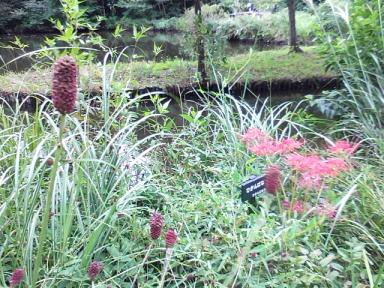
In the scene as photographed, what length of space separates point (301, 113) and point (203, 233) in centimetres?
168

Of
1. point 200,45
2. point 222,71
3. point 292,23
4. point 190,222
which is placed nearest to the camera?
point 190,222

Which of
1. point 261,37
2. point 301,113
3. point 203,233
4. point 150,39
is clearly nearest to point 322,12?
point 301,113

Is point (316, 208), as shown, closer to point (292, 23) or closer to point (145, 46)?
point (292, 23)

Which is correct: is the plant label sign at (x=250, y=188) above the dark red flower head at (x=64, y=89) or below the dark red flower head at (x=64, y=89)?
below

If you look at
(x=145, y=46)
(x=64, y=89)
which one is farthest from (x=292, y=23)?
(x=64, y=89)

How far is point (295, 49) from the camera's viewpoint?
10.3 m

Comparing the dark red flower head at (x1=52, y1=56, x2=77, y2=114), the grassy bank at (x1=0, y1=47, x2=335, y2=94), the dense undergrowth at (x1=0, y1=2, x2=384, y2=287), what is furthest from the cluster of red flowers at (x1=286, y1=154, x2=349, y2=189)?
the grassy bank at (x1=0, y1=47, x2=335, y2=94)

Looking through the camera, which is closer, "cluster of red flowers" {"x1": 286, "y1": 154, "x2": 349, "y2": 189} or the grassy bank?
"cluster of red flowers" {"x1": 286, "y1": 154, "x2": 349, "y2": 189}

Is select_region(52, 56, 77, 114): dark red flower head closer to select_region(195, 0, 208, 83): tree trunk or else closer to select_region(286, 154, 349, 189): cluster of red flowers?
select_region(286, 154, 349, 189): cluster of red flowers

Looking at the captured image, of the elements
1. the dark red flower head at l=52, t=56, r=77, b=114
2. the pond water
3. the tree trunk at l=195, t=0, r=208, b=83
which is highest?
the dark red flower head at l=52, t=56, r=77, b=114

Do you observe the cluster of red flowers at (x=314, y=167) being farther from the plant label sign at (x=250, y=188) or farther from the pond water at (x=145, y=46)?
the pond water at (x=145, y=46)

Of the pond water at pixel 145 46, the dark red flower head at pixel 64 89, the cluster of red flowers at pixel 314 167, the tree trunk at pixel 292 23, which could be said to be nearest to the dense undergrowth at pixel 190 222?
the cluster of red flowers at pixel 314 167

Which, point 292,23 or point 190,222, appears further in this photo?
point 292,23

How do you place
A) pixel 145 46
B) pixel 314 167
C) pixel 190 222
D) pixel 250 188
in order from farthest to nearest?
pixel 145 46, pixel 190 222, pixel 250 188, pixel 314 167
